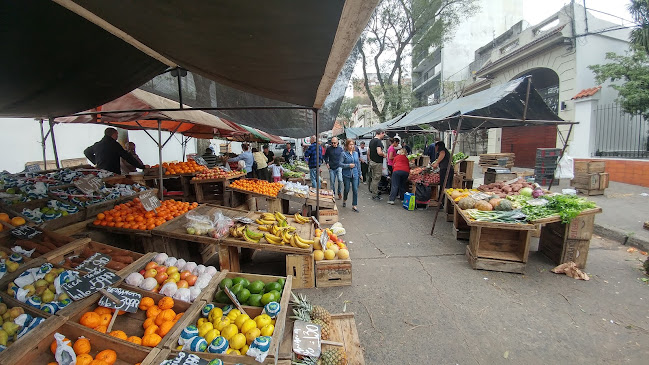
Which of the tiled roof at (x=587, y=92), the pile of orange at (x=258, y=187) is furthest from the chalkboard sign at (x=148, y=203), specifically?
the tiled roof at (x=587, y=92)

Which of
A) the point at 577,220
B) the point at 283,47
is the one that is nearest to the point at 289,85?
the point at 283,47

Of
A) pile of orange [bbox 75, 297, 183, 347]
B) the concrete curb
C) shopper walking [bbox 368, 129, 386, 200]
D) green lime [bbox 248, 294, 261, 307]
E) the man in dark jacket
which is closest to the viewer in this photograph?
pile of orange [bbox 75, 297, 183, 347]

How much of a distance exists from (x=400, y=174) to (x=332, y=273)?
573 centimetres

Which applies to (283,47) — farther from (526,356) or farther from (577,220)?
(577,220)

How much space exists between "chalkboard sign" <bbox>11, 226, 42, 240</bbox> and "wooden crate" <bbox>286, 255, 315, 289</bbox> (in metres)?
2.65

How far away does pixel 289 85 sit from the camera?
8.74 ft

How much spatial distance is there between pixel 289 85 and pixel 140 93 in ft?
13.0

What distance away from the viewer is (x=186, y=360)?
1653 millimetres

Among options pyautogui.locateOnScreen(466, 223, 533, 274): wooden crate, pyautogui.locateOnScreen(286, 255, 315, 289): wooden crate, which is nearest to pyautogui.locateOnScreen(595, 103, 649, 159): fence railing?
pyautogui.locateOnScreen(466, 223, 533, 274): wooden crate

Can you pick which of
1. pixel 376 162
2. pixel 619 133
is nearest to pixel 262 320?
pixel 376 162

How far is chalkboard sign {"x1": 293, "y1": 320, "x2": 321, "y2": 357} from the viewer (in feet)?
6.68

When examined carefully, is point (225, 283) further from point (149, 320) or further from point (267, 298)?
point (149, 320)

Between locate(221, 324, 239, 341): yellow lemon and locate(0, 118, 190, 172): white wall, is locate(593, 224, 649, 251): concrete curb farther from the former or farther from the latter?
locate(0, 118, 190, 172): white wall

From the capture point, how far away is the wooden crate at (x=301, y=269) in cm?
370
